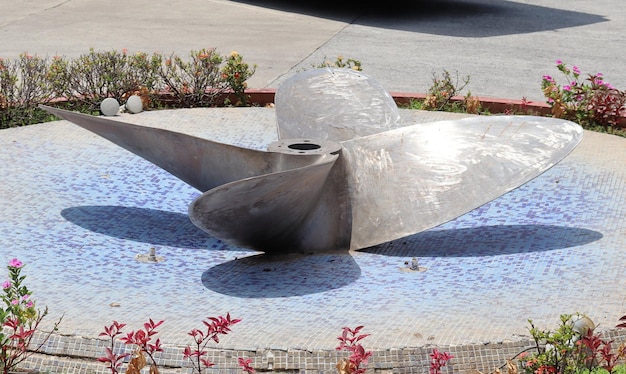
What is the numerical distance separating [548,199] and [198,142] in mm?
2732

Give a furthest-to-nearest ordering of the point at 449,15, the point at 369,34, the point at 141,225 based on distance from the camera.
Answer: the point at 449,15, the point at 369,34, the point at 141,225

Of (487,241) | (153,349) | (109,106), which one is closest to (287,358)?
(153,349)

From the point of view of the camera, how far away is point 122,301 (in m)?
6.00

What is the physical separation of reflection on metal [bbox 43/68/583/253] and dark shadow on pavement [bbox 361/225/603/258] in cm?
33

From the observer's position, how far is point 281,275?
21.5 ft

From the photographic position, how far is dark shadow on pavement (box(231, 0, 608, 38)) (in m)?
16.7

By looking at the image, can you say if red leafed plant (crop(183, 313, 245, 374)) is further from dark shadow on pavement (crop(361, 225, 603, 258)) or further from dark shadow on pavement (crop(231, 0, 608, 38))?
dark shadow on pavement (crop(231, 0, 608, 38))

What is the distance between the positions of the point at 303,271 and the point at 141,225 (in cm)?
140

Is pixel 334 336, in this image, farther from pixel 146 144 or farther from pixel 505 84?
pixel 505 84

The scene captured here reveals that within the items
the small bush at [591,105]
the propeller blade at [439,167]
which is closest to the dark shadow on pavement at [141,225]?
the propeller blade at [439,167]

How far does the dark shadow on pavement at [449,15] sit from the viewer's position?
16.7 meters

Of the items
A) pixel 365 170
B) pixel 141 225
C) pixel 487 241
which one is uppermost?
pixel 365 170

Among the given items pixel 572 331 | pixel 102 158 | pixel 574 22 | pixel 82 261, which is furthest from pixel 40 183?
pixel 574 22

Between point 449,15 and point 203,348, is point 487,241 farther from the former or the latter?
point 449,15
